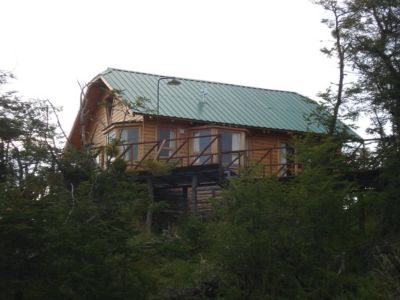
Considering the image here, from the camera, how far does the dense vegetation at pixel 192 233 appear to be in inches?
573

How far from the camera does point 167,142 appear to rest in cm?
3122

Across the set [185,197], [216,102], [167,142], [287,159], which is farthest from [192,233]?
[216,102]

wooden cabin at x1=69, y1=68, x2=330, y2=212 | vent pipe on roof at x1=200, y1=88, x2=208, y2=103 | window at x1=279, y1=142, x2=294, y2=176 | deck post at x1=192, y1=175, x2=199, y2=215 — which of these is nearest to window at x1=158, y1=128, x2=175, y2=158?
wooden cabin at x1=69, y1=68, x2=330, y2=212

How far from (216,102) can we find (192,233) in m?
16.4

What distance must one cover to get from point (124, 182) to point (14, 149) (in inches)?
98.8

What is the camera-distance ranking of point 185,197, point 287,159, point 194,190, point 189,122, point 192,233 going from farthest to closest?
1. point 189,122
2. point 185,197
3. point 194,190
4. point 287,159
5. point 192,233

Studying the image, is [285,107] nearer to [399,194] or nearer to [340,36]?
[340,36]

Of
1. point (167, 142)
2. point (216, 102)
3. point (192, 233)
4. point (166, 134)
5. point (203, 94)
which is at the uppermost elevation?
point (203, 94)

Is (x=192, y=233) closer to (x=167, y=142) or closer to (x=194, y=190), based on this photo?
(x=194, y=190)

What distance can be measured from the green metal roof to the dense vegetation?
40.0 ft

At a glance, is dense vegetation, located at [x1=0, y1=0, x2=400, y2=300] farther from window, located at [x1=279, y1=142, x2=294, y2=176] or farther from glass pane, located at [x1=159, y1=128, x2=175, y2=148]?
glass pane, located at [x1=159, y1=128, x2=175, y2=148]

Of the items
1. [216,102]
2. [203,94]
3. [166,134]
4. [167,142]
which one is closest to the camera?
[167,142]

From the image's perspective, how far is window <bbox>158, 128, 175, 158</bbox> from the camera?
102 feet

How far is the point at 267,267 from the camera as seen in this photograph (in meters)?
17.0
